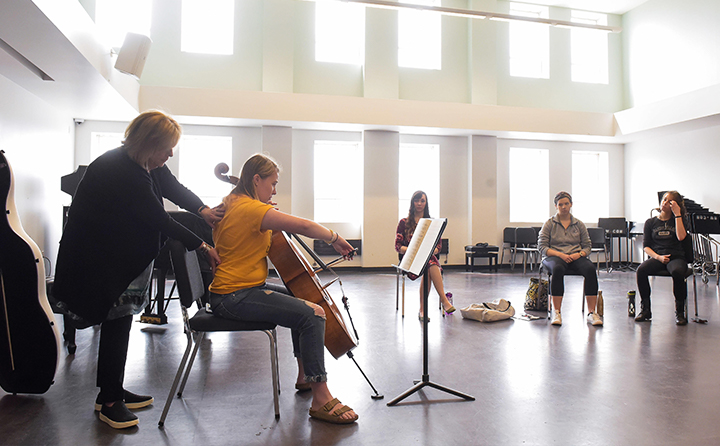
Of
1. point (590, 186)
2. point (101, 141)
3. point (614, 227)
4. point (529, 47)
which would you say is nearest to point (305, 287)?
point (101, 141)

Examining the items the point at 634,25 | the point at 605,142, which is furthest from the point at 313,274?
the point at 634,25

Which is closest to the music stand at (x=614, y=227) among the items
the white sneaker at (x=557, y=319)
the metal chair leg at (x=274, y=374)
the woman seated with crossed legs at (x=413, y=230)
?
the white sneaker at (x=557, y=319)

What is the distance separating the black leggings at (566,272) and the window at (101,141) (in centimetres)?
746

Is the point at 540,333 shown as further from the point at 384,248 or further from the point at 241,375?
the point at 384,248

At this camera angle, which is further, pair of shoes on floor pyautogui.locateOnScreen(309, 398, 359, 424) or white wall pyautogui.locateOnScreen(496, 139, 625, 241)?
white wall pyautogui.locateOnScreen(496, 139, 625, 241)

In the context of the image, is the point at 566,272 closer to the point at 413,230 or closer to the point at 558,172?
the point at 413,230

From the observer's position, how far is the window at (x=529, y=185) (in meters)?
10.3

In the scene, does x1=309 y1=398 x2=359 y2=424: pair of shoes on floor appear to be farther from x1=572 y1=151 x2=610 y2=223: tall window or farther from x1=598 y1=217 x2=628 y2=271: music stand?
x1=572 y1=151 x2=610 y2=223: tall window

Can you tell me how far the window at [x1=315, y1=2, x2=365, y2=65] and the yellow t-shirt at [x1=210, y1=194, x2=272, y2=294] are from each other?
7.50m

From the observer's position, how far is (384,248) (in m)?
9.16

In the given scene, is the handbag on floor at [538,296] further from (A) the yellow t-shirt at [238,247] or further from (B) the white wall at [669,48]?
(B) the white wall at [669,48]

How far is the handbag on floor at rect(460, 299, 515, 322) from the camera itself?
4.52 metres

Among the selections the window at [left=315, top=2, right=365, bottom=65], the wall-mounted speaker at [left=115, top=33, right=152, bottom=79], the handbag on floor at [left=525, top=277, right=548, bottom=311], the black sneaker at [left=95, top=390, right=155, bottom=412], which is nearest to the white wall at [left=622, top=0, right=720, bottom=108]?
the window at [left=315, top=2, right=365, bottom=65]

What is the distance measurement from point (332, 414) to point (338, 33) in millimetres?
8489
